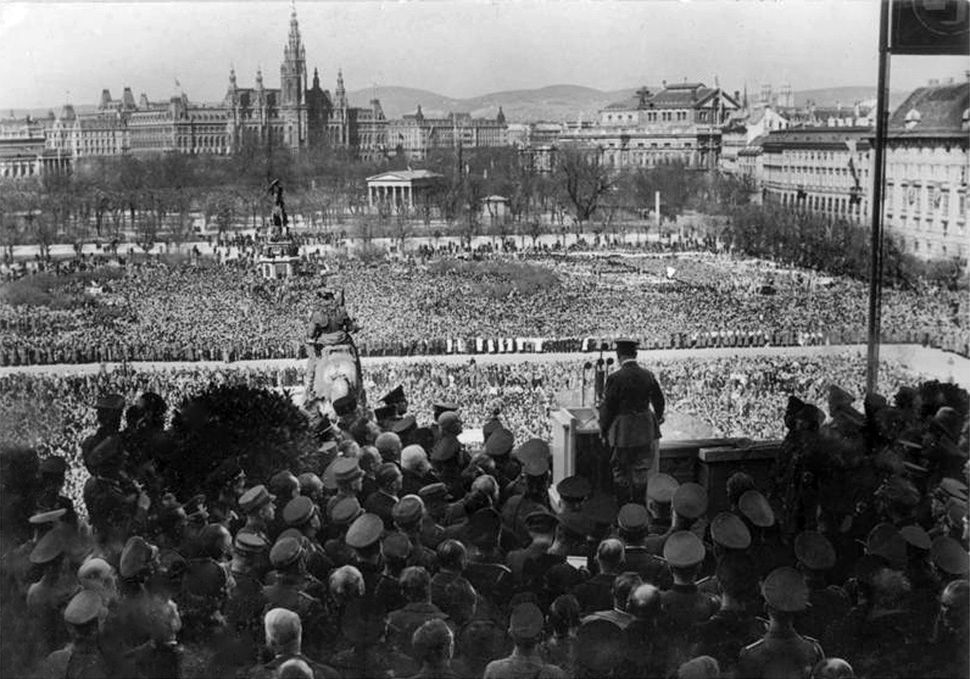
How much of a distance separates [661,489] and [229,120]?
3990mm

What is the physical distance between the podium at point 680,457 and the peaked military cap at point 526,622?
1795mm

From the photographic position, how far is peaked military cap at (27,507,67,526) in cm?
548

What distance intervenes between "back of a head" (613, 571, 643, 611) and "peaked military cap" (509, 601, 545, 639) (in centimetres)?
35

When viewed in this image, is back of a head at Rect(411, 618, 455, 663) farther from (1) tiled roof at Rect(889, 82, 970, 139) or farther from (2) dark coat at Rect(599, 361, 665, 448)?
(1) tiled roof at Rect(889, 82, 970, 139)

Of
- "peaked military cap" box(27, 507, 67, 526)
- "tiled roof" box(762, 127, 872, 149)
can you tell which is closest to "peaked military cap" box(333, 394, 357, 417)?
"peaked military cap" box(27, 507, 67, 526)

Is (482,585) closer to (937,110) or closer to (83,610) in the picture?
(83,610)

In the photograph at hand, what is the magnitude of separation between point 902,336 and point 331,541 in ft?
15.3

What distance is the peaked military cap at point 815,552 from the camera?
478 cm

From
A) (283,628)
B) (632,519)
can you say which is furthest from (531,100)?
(283,628)

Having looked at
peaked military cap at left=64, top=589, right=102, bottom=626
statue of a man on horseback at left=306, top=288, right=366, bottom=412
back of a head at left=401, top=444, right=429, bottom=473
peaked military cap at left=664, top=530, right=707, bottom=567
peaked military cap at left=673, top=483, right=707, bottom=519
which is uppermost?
statue of a man on horseback at left=306, top=288, right=366, bottom=412

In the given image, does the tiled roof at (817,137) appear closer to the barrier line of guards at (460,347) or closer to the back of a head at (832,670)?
the barrier line of guards at (460,347)

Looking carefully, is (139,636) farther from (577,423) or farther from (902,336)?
(902,336)

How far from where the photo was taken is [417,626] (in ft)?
14.6

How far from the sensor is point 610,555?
4621 millimetres
